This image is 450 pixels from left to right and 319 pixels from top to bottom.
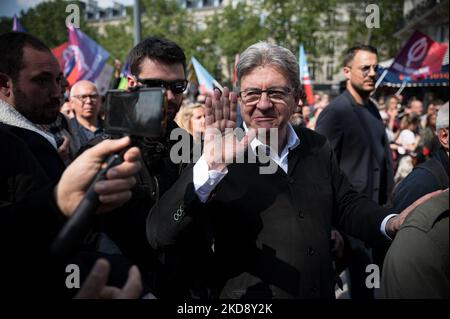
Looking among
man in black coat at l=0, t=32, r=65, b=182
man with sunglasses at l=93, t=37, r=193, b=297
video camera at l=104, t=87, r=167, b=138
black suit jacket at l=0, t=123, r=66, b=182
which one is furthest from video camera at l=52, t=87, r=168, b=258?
man in black coat at l=0, t=32, r=65, b=182

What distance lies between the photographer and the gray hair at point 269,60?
219 centimetres

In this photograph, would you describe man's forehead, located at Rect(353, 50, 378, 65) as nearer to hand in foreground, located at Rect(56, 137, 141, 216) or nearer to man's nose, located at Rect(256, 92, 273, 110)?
man's nose, located at Rect(256, 92, 273, 110)

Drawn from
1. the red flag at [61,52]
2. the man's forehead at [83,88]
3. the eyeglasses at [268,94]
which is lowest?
the man's forehead at [83,88]

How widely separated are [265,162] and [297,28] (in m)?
32.6

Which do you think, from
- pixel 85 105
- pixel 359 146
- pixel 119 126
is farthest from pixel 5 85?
pixel 85 105

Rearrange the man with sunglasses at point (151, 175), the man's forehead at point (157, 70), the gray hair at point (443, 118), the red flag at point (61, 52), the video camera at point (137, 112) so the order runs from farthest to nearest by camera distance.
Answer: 1. the red flag at point (61, 52)
2. the man's forehead at point (157, 70)
3. the gray hair at point (443, 118)
4. the man with sunglasses at point (151, 175)
5. the video camera at point (137, 112)

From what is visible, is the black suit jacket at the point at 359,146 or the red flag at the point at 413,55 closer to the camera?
the black suit jacket at the point at 359,146

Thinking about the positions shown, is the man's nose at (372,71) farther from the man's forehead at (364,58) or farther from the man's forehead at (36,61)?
the man's forehead at (36,61)

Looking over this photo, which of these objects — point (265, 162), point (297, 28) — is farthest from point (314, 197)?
point (297, 28)

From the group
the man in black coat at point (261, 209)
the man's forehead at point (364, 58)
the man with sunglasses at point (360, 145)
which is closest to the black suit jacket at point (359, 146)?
the man with sunglasses at point (360, 145)

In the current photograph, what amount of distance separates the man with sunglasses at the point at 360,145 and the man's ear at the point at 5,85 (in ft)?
9.06

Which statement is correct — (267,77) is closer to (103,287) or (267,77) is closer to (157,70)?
(157,70)

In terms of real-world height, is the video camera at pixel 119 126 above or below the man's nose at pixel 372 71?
below
